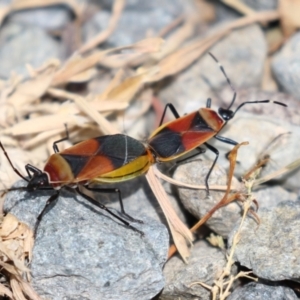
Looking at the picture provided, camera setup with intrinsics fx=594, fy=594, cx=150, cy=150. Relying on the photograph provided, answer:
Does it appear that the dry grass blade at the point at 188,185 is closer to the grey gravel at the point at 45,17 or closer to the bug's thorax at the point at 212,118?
the bug's thorax at the point at 212,118

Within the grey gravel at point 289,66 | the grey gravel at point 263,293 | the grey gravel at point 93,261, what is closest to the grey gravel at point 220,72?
the grey gravel at point 289,66

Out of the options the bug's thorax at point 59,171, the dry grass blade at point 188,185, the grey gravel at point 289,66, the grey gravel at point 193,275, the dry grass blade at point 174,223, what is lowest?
the grey gravel at point 193,275

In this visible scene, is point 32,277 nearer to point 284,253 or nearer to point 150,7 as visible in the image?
point 284,253

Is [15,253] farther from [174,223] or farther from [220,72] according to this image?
[220,72]

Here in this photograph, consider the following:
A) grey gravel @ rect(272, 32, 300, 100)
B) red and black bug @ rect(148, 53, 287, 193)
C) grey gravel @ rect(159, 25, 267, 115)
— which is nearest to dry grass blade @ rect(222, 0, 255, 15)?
grey gravel @ rect(159, 25, 267, 115)

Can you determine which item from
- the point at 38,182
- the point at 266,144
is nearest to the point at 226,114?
the point at 266,144
